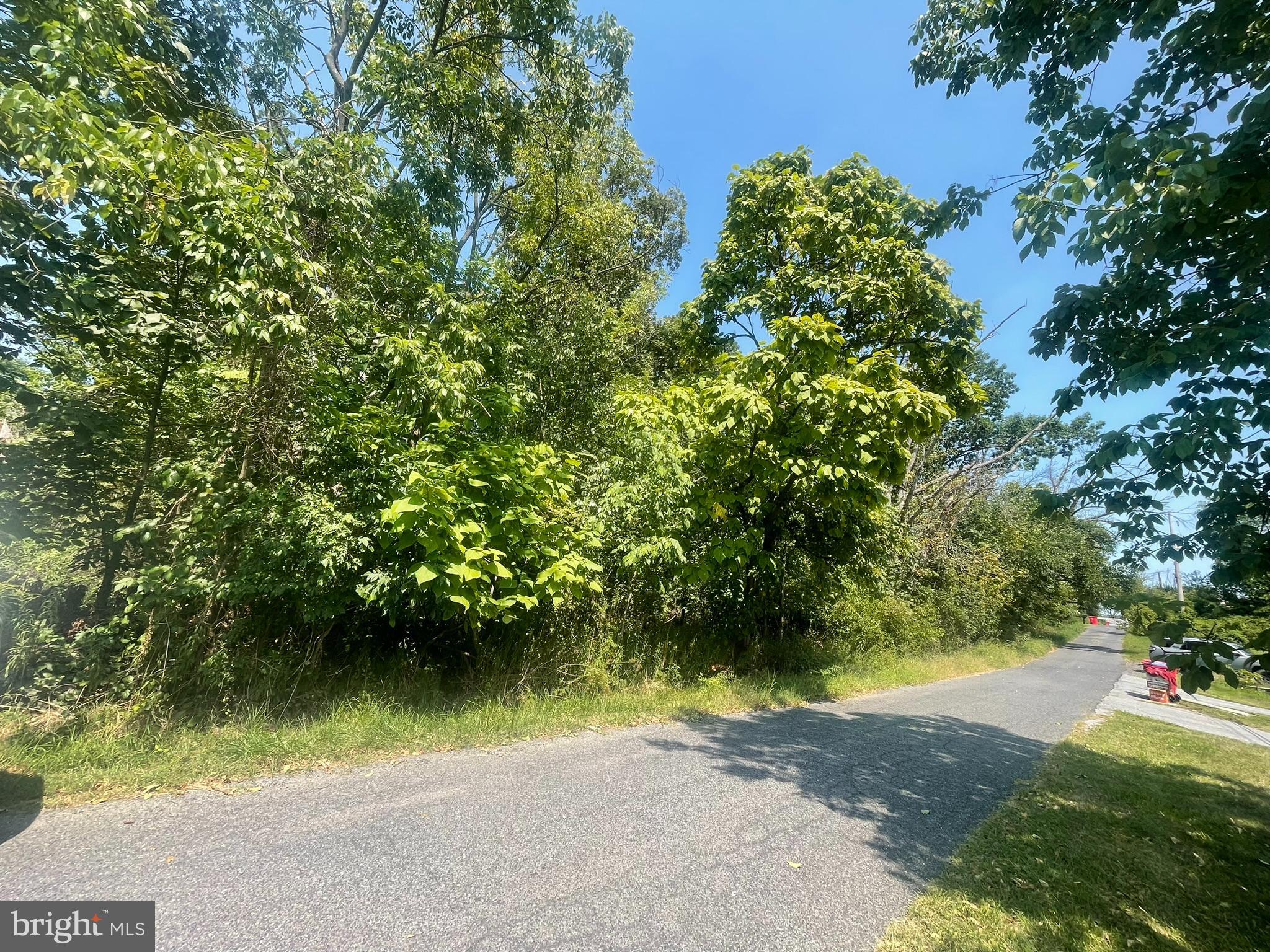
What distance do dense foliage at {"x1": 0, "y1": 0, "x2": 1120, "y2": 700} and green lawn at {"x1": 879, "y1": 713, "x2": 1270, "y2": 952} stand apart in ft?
7.13

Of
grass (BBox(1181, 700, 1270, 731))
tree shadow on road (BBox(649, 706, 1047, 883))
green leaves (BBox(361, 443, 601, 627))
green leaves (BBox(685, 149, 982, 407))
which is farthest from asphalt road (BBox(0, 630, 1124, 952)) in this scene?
grass (BBox(1181, 700, 1270, 731))

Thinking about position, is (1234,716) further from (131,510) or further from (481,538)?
(131,510)

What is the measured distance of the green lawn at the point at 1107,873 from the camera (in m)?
2.57

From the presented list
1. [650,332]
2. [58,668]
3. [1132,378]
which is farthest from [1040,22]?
[650,332]

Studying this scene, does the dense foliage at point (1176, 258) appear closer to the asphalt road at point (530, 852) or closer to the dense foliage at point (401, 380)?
the dense foliage at point (401, 380)

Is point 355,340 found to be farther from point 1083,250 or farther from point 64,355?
point 1083,250

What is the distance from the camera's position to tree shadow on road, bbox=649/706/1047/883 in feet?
11.8

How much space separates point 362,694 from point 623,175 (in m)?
14.5

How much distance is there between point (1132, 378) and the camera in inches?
103

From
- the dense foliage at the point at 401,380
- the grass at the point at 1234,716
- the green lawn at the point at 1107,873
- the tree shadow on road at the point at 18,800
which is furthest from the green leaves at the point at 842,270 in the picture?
the grass at the point at 1234,716

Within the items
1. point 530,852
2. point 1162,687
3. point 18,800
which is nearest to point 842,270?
point 530,852

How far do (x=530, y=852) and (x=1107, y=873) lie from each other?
11.3 ft

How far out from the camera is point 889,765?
5016mm

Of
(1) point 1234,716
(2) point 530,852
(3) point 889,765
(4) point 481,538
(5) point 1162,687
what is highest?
(4) point 481,538
